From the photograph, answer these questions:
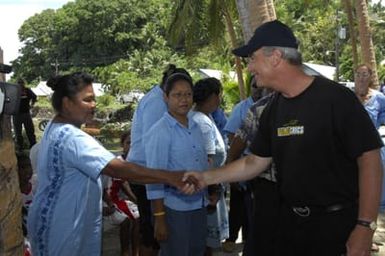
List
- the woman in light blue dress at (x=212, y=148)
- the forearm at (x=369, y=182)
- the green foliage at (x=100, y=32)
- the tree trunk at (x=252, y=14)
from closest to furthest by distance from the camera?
1. the forearm at (x=369, y=182)
2. the woman in light blue dress at (x=212, y=148)
3. the tree trunk at (x=252, y=14)
4. the green foliage at (x=100, y=32)

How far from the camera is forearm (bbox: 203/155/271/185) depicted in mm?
3430

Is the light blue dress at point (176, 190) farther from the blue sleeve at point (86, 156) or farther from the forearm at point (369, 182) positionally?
the forearm at point (369, 182)

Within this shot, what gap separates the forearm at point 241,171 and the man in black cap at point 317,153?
0.25 m

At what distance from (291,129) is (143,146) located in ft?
5.88

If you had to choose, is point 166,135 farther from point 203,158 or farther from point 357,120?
point 357,120

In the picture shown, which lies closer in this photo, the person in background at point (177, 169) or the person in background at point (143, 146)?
the person in background at point (177, 169)

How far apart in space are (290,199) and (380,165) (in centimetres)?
50

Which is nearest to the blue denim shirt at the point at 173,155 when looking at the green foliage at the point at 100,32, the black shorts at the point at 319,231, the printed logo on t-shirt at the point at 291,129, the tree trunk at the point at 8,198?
the black shorts at the point at 319,231

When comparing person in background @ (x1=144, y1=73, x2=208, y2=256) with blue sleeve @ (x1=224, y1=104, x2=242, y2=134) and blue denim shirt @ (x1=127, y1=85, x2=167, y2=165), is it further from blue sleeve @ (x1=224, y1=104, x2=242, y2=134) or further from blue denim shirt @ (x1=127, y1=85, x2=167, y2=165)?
blue sleeve @ (x1=224, y1=104, x2=242, y2=134)

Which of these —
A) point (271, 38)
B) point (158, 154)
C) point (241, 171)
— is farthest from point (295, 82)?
point (158, 154)

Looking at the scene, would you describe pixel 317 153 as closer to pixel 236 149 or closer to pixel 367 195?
pixel 367 195

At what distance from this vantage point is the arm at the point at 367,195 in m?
2.80

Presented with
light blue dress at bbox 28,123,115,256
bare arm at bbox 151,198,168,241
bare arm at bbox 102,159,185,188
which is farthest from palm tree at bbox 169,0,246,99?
light blue dress at bbox 28,123,115,256

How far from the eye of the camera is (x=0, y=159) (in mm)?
2205
